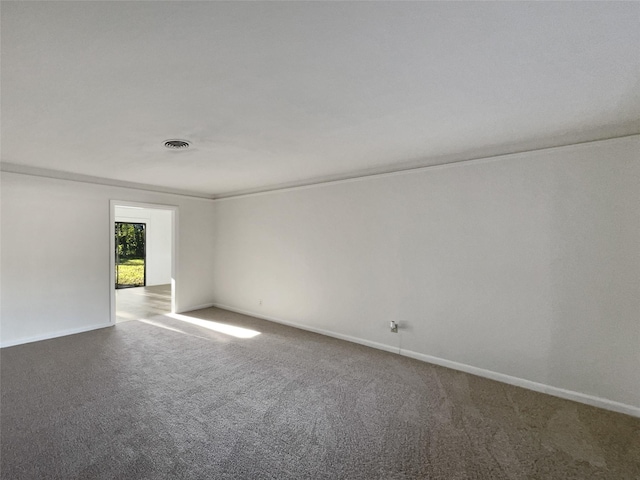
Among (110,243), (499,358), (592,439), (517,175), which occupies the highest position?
(517,175)

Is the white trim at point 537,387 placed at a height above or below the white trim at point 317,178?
below

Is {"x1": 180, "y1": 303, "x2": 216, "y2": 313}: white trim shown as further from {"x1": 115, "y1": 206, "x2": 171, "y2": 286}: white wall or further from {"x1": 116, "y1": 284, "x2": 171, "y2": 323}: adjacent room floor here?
{"x1": 115, "y1": 206, "x2": 171, "y2": 286}: white wall

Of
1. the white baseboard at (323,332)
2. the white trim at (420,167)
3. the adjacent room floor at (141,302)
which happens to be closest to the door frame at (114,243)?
the adjacent room floor at (141,302)

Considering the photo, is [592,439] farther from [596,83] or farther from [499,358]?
[596,83]

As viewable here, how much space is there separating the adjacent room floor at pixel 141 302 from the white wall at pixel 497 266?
307 centimetres

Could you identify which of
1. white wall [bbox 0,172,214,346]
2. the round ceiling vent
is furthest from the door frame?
the round ceiling vent

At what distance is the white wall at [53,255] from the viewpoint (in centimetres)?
384

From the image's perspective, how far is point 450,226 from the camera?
10.9 feet

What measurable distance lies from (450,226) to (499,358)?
1423mm

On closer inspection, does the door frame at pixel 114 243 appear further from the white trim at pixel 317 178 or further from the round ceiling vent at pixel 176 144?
the round ceiling vent at pixel 176 144

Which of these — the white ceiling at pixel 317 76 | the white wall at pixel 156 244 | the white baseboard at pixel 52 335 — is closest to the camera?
the white ceiling at pixel 317 76

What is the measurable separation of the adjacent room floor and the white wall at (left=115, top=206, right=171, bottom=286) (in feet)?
1.98

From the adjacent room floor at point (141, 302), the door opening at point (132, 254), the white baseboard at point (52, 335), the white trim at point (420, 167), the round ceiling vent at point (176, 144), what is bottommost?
the adjacent room floor at point (141, 302)

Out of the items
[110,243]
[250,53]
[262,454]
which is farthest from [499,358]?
[110,243]
